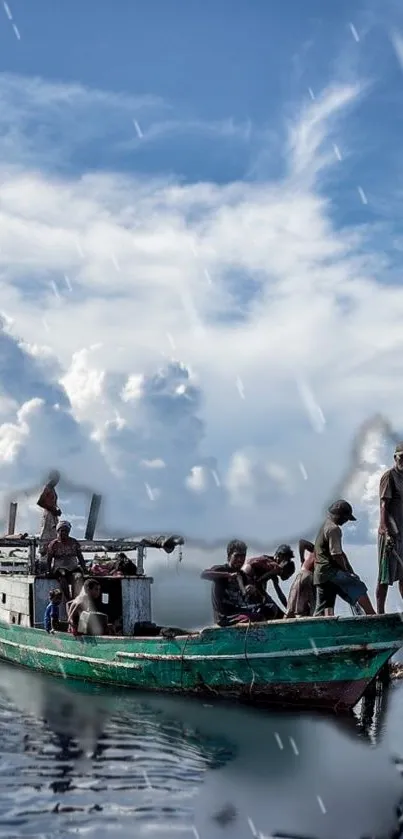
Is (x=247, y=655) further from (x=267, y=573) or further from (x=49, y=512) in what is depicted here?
(x=49, y=512)

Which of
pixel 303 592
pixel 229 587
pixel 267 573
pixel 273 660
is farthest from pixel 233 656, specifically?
pixel 303 592

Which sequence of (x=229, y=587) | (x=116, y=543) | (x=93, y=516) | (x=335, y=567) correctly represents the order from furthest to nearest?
1. (x=93, y=516)
2. (x=116, y=543)
3. (x=229, y=587)
4. (x=335, y=567)

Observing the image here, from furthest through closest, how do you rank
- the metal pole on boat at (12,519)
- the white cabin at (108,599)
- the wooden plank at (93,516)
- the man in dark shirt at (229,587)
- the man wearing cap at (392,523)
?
the metal pole on boat at (12,519), the wooden plank at (93,516), the white cabin at (108,599), the man in dark shirt at (229,587), the man wearing cap at (392,523)

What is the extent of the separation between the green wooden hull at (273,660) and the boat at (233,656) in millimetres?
17

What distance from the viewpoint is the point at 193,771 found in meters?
11.7

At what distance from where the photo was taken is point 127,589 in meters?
20.5

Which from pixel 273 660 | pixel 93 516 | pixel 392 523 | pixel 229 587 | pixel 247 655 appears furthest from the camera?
pixel 93 516

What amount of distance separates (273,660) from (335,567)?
2248 millimetres

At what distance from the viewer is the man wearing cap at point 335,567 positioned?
46.4ft

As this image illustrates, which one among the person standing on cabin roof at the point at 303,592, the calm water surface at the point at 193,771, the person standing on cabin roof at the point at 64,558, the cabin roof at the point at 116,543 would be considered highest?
the cabin roof at the point at 116,543

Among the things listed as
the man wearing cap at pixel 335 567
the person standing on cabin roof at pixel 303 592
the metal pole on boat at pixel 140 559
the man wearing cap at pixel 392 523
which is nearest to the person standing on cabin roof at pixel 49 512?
the metal pole on boat at pixel 140 559

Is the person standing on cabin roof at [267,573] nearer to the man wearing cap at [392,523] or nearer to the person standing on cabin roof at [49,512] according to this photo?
the man wearing cap at [392,523]

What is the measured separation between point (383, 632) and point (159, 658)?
15.4ft

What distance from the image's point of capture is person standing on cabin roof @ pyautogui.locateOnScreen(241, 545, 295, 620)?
1588 cm
